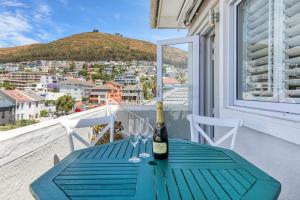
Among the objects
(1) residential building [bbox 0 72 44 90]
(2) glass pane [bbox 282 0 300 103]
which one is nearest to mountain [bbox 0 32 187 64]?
(1) residential building [bbox 0 72 44 90]

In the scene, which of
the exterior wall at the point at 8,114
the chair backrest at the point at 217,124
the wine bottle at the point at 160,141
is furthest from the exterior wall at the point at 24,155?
the chair backrest at the point at 217,124

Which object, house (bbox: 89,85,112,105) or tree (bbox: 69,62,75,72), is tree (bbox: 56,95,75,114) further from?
tree (bbox: 69,62,75,72)

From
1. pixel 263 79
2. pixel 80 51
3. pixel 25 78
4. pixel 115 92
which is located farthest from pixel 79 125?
pixel 80 51

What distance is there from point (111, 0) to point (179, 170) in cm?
2472

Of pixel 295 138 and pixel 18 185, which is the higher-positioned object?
pixel 295 138

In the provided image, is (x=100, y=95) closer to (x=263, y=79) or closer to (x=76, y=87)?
(x=76, y=87)

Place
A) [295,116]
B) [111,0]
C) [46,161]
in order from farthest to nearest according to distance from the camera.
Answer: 1. [111,0]
2. [46,161]
3. [295,116]

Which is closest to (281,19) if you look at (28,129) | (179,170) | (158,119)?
(158,119)

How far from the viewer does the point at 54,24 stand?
28672 mm

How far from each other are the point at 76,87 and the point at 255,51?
4.84 m

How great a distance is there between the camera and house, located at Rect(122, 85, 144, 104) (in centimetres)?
550

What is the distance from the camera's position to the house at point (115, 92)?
5.54m

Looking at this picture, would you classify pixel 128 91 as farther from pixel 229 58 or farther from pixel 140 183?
pixel 140 183

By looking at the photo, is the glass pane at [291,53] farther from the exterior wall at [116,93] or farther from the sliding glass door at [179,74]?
the exterior wall at [116,93]
